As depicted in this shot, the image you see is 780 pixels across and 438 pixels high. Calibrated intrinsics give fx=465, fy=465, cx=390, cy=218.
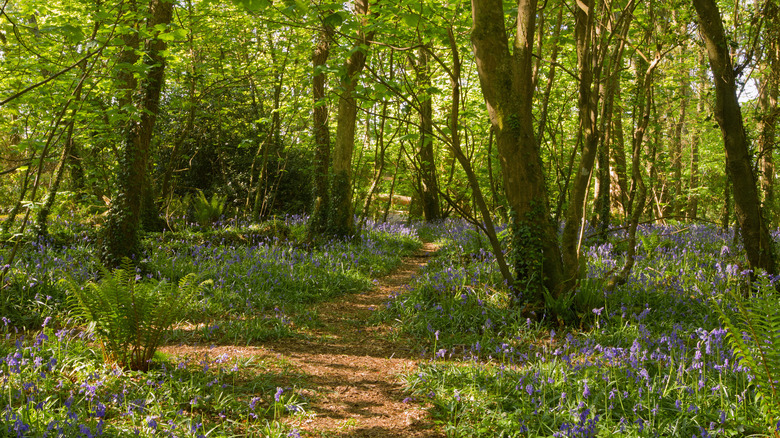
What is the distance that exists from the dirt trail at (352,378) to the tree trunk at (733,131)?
4060 millimetres

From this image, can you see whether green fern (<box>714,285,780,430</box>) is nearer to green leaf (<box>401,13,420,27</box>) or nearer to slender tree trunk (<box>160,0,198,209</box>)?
green leaf (<box>401,13,420,27</box>)

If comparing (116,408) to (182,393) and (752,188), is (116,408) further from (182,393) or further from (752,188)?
(752,188)

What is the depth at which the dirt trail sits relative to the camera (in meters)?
3.18

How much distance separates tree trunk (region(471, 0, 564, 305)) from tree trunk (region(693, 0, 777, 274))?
1918 millimetres


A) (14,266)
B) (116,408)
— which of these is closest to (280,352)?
(116,408)

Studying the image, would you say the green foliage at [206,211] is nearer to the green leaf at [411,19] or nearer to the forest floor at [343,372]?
the forest floor at [343,372]

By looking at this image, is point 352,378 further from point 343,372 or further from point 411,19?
point 411,19

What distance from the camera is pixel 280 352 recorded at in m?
4.60

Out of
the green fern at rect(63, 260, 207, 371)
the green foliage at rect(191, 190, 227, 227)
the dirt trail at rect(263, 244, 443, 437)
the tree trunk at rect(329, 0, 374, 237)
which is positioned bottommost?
the dirt trail at rect(263, 244, 443, 437)

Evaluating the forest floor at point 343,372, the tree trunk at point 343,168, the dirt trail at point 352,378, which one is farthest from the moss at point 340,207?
the forest floor at point 343,372

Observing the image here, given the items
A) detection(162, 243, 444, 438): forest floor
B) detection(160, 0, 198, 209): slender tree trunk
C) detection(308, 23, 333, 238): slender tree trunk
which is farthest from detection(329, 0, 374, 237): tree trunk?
detection(162, 243, 444, 438): forest floor

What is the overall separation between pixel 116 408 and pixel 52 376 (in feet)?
2.63

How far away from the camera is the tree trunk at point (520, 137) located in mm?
4969

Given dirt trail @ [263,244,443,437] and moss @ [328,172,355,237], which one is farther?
moss @ [328,172,355,237]
